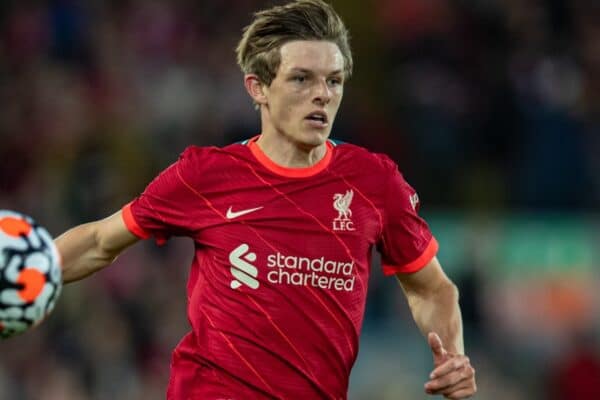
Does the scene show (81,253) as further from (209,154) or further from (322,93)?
(322,93)

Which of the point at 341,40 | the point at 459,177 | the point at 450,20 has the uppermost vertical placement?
the point at 341,40

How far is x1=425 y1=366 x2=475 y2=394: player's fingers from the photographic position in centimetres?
566

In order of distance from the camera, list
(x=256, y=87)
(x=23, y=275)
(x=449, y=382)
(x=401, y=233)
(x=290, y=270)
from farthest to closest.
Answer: (x=256, y=87) < (x=401, y=233) < (x=290, y=270) < (x=449, y=382) < (x=23, y=275)

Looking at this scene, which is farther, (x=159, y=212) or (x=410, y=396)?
(x=410, y=396)

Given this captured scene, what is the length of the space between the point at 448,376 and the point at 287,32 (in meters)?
1.61

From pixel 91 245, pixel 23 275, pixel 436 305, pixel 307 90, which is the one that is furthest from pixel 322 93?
pixel 23 275

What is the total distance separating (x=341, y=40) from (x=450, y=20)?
25.4 ft

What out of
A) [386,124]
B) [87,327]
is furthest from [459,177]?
[87,327]

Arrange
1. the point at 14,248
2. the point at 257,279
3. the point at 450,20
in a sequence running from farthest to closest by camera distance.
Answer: the point at 450,20, the point at 257,279, the point at 14,248

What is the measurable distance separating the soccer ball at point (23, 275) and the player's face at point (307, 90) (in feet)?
3.84

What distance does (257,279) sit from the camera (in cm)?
594

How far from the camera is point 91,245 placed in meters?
6.24

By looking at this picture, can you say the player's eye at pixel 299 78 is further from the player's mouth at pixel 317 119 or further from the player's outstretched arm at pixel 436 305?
the player's outstretched arm at pixel 436 305

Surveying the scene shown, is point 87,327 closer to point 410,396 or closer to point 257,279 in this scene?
point 410,396
